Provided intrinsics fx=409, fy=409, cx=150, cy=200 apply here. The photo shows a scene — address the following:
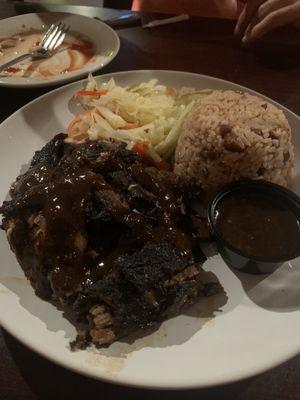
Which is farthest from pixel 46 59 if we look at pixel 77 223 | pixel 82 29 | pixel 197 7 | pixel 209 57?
pixel 77 223

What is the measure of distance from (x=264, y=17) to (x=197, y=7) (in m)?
0.87

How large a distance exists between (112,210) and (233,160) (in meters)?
0.86

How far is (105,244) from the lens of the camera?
5.88ft

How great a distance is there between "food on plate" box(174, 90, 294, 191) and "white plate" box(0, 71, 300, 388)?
0.55m

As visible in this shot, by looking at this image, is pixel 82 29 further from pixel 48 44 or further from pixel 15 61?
pixel 15 61

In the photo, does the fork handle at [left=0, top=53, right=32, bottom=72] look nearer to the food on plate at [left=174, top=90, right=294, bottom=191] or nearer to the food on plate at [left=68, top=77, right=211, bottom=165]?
the food on plate at [left=68, top=77, right=211, bottom=165]

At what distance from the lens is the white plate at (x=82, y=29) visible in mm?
3236

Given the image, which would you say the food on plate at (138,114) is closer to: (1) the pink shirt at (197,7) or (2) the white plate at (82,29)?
(2) the white plate at (82,29)

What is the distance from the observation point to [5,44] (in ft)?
11.6

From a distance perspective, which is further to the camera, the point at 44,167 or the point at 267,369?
the point at 44,167

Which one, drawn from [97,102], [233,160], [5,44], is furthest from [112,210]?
[5,44]

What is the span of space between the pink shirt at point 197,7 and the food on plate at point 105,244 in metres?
2.98

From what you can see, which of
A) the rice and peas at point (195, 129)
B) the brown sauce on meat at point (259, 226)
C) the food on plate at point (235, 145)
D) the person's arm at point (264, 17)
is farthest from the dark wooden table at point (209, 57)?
the food on plate at point (235, 145)

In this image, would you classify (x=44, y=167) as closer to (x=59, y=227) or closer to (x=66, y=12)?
(x=59, y=227)
